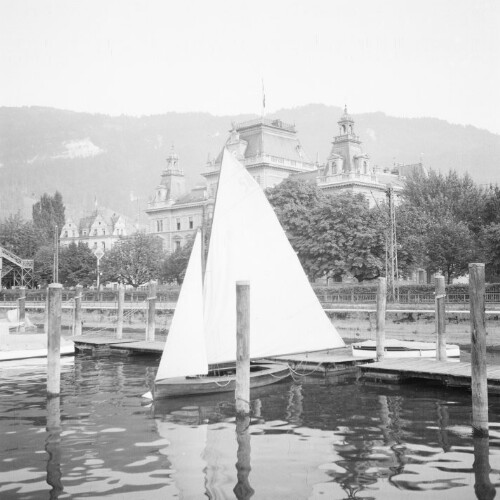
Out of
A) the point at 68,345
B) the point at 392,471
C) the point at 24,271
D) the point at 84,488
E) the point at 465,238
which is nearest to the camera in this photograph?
the point at 84,488

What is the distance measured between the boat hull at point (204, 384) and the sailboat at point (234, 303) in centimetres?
3

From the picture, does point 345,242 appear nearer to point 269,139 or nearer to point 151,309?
point 151,309

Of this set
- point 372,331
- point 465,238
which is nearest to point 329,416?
point 372,331

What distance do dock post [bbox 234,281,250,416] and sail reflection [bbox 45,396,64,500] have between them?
411 cm

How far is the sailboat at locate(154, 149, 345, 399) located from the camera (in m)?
18.4

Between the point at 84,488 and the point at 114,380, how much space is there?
12604 millimetres

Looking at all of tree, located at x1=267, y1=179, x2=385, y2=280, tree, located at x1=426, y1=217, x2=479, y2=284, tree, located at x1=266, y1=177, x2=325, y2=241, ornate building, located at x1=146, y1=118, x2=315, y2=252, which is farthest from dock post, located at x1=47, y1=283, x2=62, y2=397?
ornate building, located at x1=146, y1=118, x2=315, y2=252

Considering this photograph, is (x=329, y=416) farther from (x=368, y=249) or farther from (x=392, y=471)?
(x=368, y=249)

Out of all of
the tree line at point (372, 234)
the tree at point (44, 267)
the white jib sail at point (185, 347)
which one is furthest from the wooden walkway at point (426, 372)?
the tree at point (44, 267)

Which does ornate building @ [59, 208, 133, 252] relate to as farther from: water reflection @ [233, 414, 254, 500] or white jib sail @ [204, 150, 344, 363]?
water reflection @ [233, 414, 254, 500]

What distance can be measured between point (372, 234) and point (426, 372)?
34124 millimetres

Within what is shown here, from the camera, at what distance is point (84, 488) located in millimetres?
10867

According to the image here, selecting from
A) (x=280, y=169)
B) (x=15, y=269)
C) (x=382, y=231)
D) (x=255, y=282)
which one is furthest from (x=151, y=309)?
(x=280, y=169)

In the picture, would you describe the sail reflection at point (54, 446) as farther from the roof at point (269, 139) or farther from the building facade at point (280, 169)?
the roof at point (269, 139)
